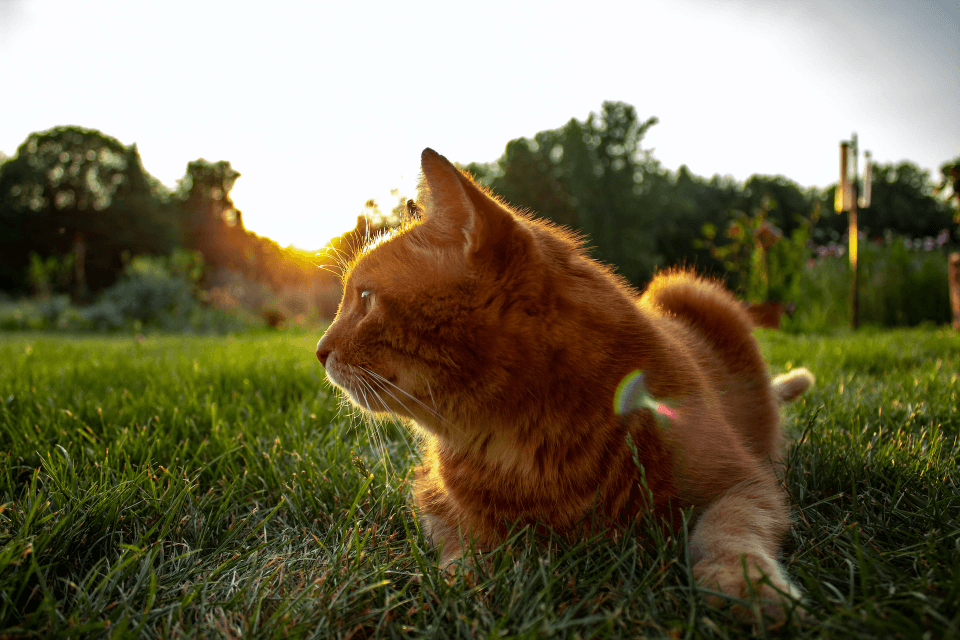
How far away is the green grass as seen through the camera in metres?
0.85

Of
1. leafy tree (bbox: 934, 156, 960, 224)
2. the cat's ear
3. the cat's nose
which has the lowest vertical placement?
the cat's nose

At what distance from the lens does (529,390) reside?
111cm

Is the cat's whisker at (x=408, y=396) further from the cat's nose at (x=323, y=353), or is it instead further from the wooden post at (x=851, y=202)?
the wooden post at (x=851, y=202)

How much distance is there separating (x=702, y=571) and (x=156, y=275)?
13.4 meters

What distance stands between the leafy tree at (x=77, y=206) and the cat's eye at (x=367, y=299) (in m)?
24.9

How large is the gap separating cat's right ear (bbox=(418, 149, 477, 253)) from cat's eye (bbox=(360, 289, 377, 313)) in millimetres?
233

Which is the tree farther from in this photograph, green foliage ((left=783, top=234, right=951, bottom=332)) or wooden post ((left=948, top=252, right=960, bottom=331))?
wooden post ((left=948, top=252, right=960, bottom=331))

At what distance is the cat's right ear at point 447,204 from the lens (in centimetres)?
118

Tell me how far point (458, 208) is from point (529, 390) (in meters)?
0.48

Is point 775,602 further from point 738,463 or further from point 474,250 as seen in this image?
point 474,250

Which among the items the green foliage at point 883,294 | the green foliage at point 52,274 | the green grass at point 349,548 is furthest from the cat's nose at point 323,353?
the green foliage at point 52,274

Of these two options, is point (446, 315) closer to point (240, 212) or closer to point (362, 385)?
point (362, 385)

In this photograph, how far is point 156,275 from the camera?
11578 millimetres

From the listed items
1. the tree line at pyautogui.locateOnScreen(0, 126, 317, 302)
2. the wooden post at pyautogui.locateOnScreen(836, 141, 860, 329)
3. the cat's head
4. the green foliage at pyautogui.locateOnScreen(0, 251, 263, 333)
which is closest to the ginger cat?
the cat's head
